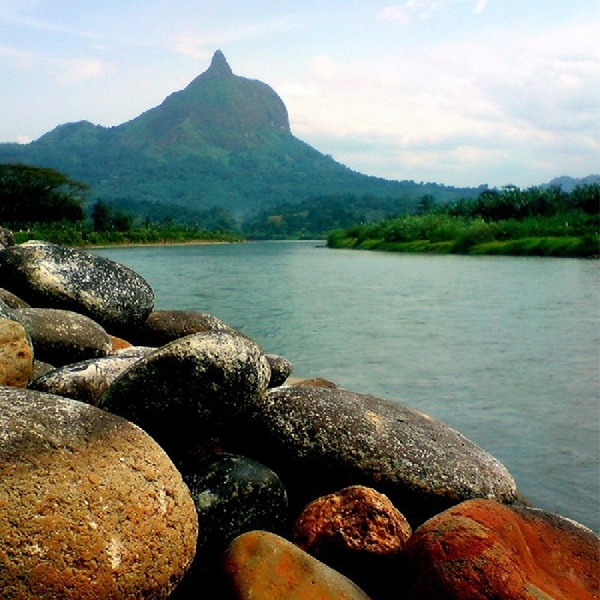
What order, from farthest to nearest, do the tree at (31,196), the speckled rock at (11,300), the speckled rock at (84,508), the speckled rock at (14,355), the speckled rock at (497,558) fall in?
the tree at (31,196)
the speckled rock at (11,300)
the speckled rock at (14,355)
the speckled rock at (497,558)
the speckled rock at (84,508)

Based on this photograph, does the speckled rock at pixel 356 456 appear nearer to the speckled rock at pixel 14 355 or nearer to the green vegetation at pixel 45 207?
the speckled rock at pixel 14 355

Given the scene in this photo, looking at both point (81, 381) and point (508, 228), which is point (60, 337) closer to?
point (81, 381)

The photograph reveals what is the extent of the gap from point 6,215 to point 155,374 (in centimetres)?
9417

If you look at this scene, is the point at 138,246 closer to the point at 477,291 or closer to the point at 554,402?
the point at 477,291

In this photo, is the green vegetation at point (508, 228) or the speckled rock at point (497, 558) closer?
the speckled rock at point (497, 558)

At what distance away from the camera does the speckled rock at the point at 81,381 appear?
5988mm

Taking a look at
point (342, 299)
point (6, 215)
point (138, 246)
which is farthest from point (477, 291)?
point (138, 246)

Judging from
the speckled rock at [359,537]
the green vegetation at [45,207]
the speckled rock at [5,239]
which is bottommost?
the green vegetation at [45,207]

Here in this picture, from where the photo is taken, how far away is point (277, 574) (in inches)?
160

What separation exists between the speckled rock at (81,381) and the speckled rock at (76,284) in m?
2.58

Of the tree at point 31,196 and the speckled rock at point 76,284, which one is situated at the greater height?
the speckled rock at point 76,284

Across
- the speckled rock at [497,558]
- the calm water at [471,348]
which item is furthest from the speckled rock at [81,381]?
the calm water at [471,348]

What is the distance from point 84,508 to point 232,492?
1518 mm

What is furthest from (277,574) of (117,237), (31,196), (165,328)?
(117,237)
